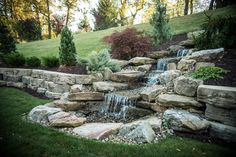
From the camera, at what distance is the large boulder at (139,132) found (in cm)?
417

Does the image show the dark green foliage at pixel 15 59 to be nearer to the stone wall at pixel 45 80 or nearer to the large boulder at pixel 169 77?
the stone wall at pixel 45 80

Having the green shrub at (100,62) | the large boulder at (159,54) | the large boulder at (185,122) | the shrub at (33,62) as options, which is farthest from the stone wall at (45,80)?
the large boulder at (185,122)

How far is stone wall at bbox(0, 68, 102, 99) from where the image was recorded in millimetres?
7188

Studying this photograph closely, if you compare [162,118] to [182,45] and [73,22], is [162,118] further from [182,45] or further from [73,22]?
[73,22]

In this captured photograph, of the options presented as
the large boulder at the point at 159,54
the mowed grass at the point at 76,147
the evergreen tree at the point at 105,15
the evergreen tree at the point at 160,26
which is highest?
the evergreen tree at the point at 105,15

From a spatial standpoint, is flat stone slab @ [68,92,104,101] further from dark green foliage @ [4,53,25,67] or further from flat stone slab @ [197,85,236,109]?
dark green foliage @ [4,53,25,67]

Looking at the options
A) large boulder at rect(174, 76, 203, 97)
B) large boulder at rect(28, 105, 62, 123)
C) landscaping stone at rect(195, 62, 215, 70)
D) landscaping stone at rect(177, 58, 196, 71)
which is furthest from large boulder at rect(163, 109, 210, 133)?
large boulder at rect(28, 105, 62, 123)

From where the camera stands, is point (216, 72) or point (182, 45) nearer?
point (216, 72)

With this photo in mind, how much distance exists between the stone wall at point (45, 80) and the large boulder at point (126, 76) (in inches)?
21.1

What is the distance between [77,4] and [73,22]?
11.5ft

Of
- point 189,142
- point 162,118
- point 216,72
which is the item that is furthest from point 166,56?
point 189,142

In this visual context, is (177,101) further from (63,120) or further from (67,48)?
(67,48)

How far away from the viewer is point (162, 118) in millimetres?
4965

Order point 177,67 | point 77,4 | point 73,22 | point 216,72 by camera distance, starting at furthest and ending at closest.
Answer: point 73,22, point 77,4, point 177,67, point 216,72
